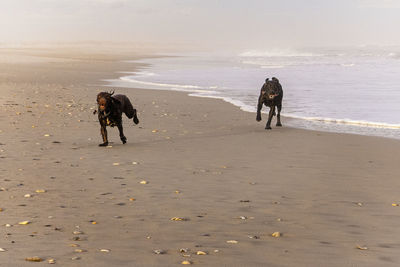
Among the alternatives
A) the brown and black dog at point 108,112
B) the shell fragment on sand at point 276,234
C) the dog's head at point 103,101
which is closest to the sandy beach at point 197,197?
the shell fragment on sand at point 276,234

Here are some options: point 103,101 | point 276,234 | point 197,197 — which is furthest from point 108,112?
point 276,234

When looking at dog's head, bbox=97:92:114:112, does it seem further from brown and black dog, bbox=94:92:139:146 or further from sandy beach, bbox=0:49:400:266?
sandy beach, bbox=0:49:400:266

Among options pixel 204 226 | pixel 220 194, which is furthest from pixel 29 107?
pixel 204 226

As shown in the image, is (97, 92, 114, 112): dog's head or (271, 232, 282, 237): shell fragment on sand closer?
(271, 232, 282, 237): shell fragment on sand

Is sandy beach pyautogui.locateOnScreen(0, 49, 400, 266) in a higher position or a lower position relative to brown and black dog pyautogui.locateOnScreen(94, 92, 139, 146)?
lower

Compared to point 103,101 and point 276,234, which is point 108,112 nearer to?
point 103,101

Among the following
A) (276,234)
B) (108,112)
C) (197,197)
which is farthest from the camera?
(108,112)

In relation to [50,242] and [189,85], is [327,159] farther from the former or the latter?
[189,85]

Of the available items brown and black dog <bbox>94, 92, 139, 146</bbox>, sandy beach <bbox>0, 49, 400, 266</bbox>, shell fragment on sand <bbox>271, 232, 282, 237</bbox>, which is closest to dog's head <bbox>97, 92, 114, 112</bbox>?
brown and black dog <bbox>94, 92, 139, 146</bbox>

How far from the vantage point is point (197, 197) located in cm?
797

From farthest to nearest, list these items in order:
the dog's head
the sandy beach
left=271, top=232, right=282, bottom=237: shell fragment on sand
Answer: the dog's head
left=271, top=232, right=282, bottom=237: shell fragment on sand
the sandy beach

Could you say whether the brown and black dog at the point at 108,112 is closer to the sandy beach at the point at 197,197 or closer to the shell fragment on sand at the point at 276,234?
Result: the sandy beach at the point at 197,197

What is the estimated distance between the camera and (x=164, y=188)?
27.8ft

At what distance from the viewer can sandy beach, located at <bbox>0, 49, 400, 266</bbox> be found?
5.70m
